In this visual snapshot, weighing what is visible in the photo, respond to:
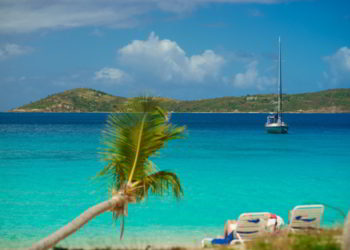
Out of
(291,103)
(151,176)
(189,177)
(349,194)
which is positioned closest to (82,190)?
(189,177)

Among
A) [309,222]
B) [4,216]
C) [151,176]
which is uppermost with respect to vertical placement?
[151,176]

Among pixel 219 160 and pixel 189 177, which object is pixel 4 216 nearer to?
pixel 189 177

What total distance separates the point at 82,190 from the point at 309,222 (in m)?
13.7

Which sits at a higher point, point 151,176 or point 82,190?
point 151,176

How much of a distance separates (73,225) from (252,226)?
442 centimetres

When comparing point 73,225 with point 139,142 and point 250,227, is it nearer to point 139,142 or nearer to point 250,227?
point 139,142

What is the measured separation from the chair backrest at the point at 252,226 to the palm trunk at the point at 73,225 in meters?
3.37

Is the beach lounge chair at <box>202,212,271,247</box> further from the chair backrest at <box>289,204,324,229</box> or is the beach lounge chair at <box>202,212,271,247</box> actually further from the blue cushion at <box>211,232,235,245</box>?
the chair backrest at <box>289,204,324,229</box>

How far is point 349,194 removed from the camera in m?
21.1

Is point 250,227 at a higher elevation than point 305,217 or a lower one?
lower

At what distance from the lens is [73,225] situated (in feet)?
21.8

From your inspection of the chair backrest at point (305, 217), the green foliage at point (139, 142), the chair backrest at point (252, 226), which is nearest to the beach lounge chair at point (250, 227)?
the chair backrest at point (252, 226)

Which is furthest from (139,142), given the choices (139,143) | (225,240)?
(225,240)

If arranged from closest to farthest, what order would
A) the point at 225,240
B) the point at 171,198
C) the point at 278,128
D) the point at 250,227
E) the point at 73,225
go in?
the point at 73,225 → the point at 250,227 → the point at 225,240 → the point at 171,198 → the point at 278,128
